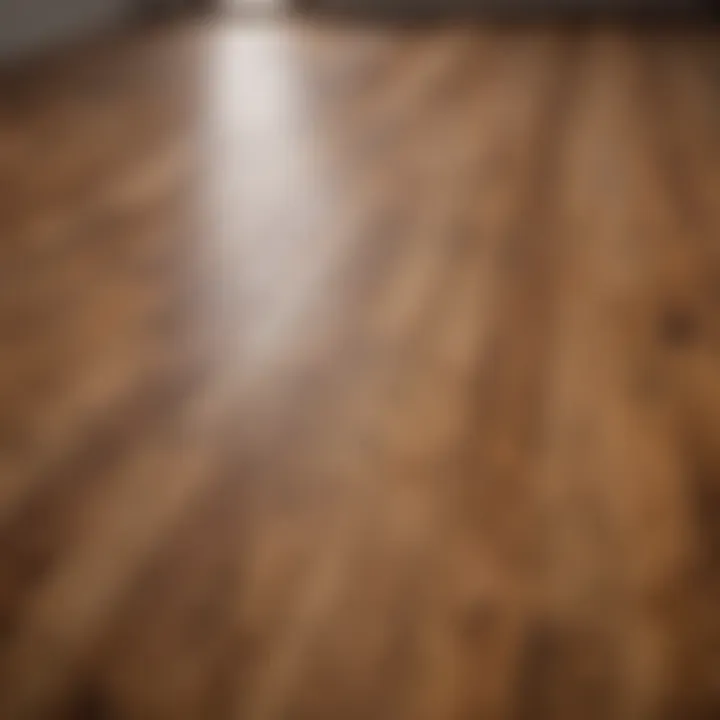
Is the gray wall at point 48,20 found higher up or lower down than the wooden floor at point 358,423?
higher up

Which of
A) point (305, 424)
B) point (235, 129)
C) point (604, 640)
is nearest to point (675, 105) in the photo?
point (235, 129)

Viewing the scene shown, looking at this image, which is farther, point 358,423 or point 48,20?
point 48,20

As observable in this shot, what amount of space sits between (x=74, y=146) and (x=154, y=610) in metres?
1.94

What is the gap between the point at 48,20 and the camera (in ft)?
13.7

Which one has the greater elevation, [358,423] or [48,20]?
[48,20]

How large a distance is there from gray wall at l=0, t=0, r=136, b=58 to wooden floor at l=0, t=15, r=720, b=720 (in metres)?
1.05

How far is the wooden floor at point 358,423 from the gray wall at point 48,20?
1048 mm

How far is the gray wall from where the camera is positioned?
3861mm

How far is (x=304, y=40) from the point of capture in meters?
4.62

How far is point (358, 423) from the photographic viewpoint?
4.96 ft

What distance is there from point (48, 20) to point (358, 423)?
3.26 m

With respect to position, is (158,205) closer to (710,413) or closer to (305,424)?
(305,424)

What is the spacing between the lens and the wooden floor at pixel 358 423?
106 centimetres

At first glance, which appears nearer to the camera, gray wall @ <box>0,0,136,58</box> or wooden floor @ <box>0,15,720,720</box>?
wooden floor @ <box>0,15,720,720</box>
